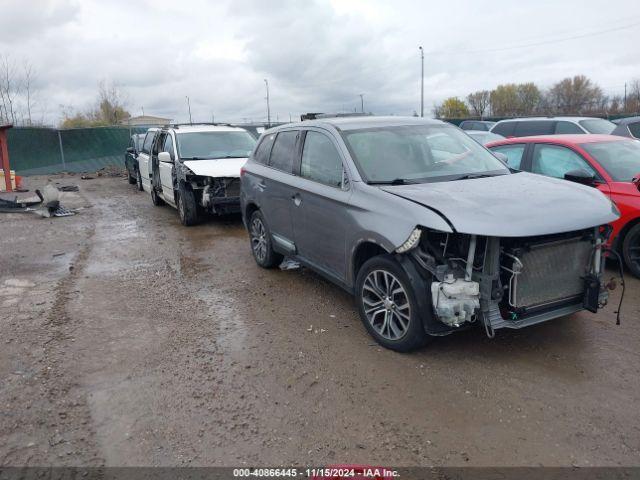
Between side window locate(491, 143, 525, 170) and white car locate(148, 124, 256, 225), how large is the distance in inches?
171

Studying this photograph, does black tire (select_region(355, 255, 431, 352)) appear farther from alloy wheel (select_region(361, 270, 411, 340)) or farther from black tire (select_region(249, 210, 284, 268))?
black tire (select_region(249, 210, 284, 268))

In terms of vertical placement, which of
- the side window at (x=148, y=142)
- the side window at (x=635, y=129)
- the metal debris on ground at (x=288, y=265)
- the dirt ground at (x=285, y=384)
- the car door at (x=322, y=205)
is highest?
the side window at (x=148, y=142)

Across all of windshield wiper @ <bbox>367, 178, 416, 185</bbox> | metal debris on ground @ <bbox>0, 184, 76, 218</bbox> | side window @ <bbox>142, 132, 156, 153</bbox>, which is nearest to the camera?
windshield wiper @ <bbox>367, 178, 416, 185</bbox>

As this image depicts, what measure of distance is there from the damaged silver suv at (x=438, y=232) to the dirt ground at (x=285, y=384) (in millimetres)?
410

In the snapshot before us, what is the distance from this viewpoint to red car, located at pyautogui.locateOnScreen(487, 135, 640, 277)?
5.56m

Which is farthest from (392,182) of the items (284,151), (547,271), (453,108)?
(453,108)

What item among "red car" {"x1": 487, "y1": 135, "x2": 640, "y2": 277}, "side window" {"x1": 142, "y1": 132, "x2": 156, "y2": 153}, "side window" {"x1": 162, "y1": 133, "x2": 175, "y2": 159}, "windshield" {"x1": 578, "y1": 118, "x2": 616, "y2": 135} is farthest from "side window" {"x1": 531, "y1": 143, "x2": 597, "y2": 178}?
"side window" {"x1": 142, "y1": 132, "x2": 156, "y2": 153}

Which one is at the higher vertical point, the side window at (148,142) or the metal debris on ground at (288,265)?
the side window at (148,142)

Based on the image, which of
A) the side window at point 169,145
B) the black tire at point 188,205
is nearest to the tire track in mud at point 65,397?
the black tire at point 188,205

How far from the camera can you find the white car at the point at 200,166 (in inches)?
359

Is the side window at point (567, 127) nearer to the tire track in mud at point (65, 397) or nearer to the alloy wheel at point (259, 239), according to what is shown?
the alloy wheel at point (259, 239)

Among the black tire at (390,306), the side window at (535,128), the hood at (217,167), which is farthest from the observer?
the side window at (535,128)

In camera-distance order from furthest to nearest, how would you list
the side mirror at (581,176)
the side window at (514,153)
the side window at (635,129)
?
the side window at (635,129) < the side window at (514,153) < the side mirror at (581,176)

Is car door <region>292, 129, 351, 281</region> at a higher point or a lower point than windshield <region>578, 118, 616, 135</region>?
lower
